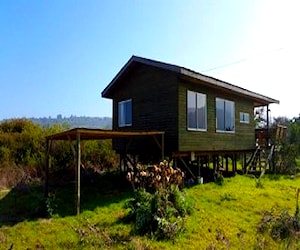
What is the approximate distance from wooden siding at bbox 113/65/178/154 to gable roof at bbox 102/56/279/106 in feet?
1.14

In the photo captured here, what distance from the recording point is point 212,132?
1555 centimetres

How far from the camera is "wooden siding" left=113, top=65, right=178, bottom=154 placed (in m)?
13.7

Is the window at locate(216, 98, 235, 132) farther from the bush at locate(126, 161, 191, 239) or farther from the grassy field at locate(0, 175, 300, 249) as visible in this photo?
the bush at locate(126, 161, 191, 239)

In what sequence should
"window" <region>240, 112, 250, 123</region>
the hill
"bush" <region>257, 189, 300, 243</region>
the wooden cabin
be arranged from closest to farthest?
"bush" <region>257, 189, 300, 243</region>
the wooden cabin
"window" <region>240, 112, 250, 123</region>
the hill

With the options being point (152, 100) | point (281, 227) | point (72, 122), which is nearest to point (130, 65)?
point (152, 100)

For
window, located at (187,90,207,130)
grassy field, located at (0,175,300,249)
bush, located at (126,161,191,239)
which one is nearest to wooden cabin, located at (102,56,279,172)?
window, located at (187,90,207,130)

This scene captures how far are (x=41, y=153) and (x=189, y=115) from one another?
794cm

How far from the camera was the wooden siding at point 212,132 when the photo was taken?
1368 centimetres

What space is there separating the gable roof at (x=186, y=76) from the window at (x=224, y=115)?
0.63 meters

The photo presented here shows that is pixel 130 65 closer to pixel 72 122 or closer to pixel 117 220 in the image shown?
pixel 117 220

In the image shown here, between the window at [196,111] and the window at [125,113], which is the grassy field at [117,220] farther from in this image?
the window at [125,113]

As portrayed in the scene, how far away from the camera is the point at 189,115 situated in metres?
14.1

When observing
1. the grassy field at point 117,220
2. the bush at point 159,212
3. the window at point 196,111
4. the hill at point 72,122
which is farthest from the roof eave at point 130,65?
the bush at point 159,212

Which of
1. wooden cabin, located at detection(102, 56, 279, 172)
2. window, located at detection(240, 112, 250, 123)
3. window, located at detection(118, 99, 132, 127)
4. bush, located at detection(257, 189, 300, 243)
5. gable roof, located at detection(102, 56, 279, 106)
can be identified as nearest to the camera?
bush, located at detection(257, 189, 300, 243)
